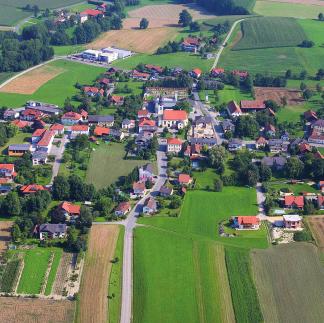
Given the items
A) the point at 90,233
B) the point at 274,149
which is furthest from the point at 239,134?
the point at 90,233

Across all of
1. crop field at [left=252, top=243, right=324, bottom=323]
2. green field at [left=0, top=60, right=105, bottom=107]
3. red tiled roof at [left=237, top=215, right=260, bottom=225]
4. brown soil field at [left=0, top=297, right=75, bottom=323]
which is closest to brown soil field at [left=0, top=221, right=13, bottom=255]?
brown soil field at [left=0, top=297, right=75, bottom=323]

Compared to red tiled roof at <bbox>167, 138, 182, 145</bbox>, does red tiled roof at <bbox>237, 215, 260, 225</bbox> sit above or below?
above

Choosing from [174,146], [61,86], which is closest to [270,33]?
[61,86]

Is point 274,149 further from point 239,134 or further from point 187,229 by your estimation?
point 187,229

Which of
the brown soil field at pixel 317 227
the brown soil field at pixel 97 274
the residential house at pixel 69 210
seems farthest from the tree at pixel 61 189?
the brown soil field at pixel 317 227

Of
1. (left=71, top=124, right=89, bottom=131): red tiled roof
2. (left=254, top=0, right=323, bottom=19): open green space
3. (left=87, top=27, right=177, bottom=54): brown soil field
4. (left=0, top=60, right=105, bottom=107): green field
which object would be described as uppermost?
(left=71, top=124, right=89, bottom=131): red tiled roof

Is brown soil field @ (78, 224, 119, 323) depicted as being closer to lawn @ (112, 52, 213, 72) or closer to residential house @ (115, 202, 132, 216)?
residential house @ (115, 202, 132, 216)
